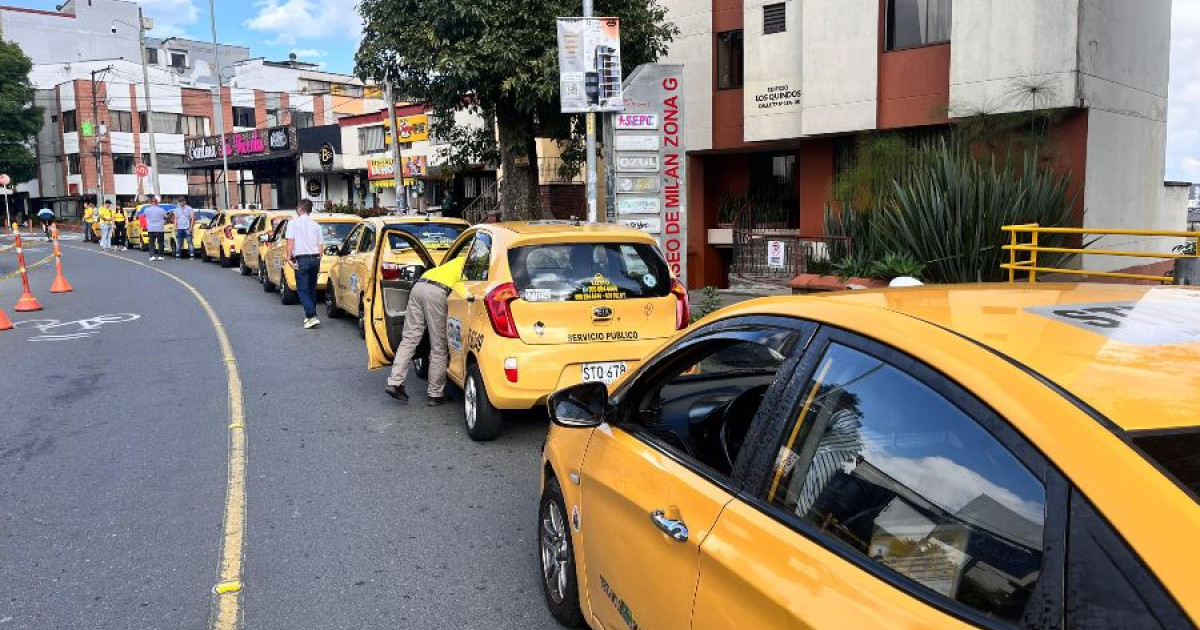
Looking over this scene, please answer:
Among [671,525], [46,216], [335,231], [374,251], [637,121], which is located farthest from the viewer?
[46,216]

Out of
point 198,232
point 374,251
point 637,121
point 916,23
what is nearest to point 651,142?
point 637,121

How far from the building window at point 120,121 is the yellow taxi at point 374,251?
61.8m

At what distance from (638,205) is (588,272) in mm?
6063

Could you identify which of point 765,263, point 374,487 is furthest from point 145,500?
point 765,263

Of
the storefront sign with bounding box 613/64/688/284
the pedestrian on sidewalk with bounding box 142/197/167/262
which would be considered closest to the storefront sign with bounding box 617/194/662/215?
the storefront sign with bounding box 613/64/688/284

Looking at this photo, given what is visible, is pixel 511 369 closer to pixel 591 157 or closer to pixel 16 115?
pixel 591 157

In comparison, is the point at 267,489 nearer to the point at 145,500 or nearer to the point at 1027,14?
the point at 145,500

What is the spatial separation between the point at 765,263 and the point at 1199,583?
651 inches

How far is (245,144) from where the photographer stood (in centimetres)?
5231

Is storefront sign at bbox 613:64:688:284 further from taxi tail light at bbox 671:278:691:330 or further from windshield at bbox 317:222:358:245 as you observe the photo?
taxi tail light at bbox 671:278:691:330

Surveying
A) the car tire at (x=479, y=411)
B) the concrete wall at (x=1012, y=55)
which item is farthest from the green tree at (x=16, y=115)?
the car tire at (x=479, y=411)

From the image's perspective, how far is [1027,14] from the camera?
1405 cm

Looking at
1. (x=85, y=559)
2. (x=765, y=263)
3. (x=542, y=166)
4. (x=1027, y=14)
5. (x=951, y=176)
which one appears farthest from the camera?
(x=542, y=166)

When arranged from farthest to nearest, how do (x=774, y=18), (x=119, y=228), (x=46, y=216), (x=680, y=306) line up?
(x=46, y=216), (x=119, y=228), (x=774, y=18), (x=680, y=306)
